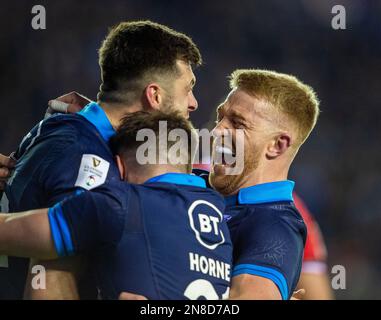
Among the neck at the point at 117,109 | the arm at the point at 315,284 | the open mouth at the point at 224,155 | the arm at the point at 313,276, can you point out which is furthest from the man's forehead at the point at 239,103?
the arm at the point at 315,284

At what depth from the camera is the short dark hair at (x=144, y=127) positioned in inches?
97.0

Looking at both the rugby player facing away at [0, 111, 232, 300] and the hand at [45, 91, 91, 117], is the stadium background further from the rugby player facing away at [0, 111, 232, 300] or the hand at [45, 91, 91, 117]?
the rugby player facing away at [0, 111, 232, 300]

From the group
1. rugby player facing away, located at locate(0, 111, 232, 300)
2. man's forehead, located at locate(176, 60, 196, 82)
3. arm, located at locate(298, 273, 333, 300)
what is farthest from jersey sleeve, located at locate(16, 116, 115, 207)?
→ arm, located at locate(298, 273, 333, 300)

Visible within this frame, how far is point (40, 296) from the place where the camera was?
94.5 inches

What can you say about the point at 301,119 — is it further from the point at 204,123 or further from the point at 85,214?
the point at 204,123

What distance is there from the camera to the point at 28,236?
2.24 m

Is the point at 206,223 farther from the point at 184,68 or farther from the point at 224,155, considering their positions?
the point at 184,68

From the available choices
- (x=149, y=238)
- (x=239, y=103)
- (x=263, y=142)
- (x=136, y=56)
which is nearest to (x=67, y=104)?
(x=136, y=56)

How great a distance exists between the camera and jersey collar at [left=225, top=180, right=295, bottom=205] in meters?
2.99

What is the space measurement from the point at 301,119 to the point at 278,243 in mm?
703

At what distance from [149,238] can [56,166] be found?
0.46 m

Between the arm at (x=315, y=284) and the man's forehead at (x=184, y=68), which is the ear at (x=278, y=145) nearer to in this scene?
the man's forehead at (x=184, y=68)

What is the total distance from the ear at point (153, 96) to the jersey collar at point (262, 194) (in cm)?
49

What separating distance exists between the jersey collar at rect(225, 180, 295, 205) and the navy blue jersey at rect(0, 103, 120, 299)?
2.05 ft
